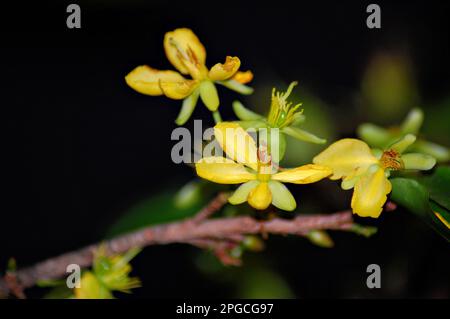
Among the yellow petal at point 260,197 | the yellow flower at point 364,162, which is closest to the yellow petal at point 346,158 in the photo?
the yellow flower at point 364,162

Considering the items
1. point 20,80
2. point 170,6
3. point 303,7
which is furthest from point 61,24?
point 303,7

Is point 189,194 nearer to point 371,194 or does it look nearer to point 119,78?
point 371,194

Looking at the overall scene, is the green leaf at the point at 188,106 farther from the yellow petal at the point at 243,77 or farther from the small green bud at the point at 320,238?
the small green bud at the point at 320,238

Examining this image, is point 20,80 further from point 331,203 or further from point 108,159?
point 331,203

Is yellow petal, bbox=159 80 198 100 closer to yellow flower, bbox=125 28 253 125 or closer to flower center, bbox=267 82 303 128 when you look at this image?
yellow flower, bbox=125 28 253 125

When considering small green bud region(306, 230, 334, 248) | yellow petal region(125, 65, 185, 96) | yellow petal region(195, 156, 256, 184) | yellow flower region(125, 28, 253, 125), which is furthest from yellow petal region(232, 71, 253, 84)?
small green bud region(306, 230, 334, 248)

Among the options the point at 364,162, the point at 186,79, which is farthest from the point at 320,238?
the point at 186,79
